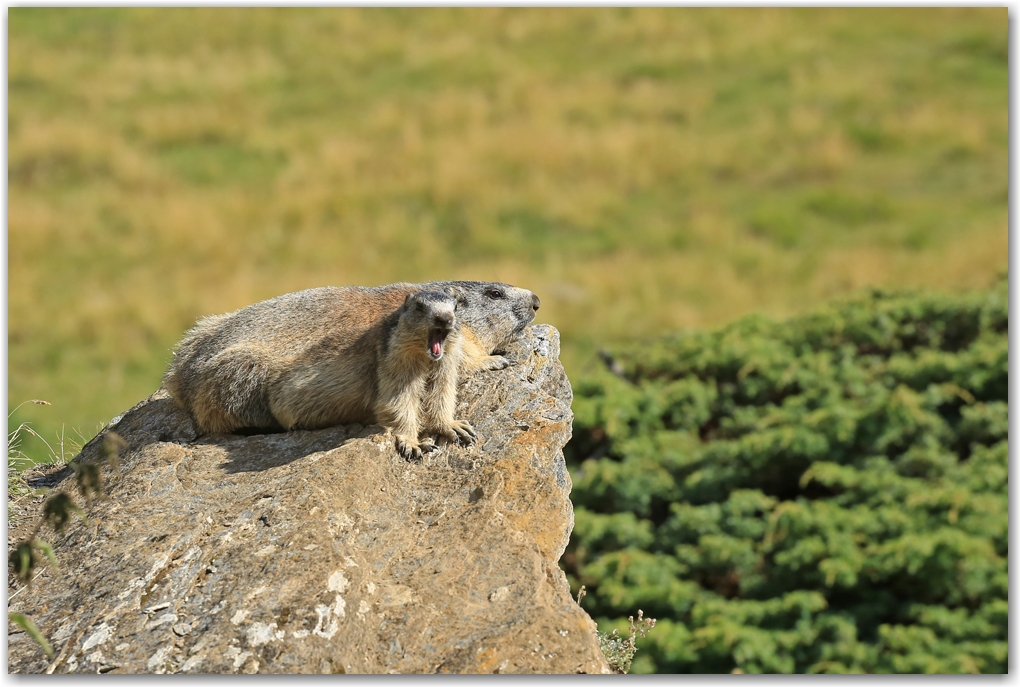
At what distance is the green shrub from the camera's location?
961cm

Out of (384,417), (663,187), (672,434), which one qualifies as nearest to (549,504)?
(384,417)

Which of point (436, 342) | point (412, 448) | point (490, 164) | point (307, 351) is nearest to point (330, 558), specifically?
point (412, 448)

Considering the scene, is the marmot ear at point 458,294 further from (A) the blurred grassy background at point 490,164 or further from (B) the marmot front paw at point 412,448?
(A) the blurred grassy background at point 490,164

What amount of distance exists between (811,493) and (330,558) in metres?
6.67

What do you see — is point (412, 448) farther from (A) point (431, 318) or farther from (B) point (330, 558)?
(B) point (330, 558)

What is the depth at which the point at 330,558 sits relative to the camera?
588 centimetres

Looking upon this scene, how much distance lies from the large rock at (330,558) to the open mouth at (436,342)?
0.58 metres

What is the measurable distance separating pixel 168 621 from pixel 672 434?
6.98 meters

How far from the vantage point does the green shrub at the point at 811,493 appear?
31.5ft

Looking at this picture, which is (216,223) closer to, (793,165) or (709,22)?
(793,165)

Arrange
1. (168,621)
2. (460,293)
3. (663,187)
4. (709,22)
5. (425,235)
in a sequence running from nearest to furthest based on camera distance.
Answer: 1. (168,621)
2. (460,293)
3. (425,235)
4. (663,187)
5. (709,22)

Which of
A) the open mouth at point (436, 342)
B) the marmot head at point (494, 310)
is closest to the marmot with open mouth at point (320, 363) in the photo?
the open mouth at point (436, 342)

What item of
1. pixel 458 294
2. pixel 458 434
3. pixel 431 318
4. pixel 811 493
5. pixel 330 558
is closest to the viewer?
pixel 330 558

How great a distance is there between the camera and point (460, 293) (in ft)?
25.4
